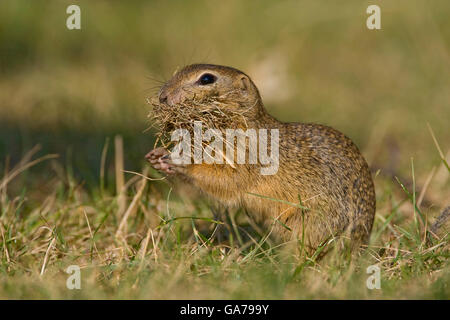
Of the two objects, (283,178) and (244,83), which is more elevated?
(244,83)

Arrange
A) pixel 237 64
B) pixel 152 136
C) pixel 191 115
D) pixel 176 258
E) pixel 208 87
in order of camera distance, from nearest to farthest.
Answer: pixel 176 258, pixel 191 115, pixel 208 87, pixel 152 136, pixel 237 64

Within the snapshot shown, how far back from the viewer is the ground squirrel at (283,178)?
4250 millimetres

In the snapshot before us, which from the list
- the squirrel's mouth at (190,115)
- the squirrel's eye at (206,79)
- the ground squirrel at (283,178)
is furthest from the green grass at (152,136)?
the squirrel's eye at (206,79)

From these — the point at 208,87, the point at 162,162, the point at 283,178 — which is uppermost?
the point at 208,87

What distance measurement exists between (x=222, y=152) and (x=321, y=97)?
16.2 feet

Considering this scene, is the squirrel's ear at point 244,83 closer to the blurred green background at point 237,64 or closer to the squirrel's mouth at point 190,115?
the squirrel's mouth at point 190,115

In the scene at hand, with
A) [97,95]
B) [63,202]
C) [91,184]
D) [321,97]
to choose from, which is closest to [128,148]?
[91,184]

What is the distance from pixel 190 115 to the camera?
4148mm

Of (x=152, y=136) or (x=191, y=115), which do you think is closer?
(x=191, y=115)

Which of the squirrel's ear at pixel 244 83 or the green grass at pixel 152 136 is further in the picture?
the squirrel's ear at pixel 244 83

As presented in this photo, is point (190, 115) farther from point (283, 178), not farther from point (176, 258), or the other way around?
point (176, 258)

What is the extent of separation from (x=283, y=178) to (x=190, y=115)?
2.40ft

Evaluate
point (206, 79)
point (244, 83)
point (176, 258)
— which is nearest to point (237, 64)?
point (244, 83)

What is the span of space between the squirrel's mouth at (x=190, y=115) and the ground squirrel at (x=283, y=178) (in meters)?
0.02
